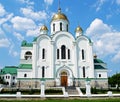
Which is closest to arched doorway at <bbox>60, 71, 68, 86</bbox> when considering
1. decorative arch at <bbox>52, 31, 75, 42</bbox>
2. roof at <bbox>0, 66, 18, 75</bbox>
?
decorative arch at <bbox>52, 31, 75, 42</bbox>

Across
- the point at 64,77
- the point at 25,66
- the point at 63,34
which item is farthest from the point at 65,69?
the point at 25,66

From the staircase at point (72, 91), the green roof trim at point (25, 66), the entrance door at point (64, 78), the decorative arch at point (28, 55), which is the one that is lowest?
the staircase at point (72, 91)

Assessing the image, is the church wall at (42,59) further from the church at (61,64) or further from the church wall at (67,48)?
the church wall at (67,48)

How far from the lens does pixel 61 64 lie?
131 feet

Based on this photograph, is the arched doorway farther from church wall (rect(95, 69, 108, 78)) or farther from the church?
church wall (rect(95, 69, 108, 78))

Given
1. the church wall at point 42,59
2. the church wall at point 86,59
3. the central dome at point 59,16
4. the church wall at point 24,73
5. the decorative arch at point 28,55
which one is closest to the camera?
the church wall at point 24,73

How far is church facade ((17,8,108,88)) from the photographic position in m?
39.1

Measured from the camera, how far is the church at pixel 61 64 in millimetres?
39094

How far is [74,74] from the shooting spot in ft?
131

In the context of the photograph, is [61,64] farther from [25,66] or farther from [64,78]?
[25,66]

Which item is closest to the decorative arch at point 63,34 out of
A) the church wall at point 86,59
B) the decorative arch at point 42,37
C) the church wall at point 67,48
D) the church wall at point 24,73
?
the church wall at point 67,48

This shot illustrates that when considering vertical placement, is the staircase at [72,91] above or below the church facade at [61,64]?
below

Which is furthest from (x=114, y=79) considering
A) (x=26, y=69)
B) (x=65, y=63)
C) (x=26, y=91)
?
(x=26, y=91)

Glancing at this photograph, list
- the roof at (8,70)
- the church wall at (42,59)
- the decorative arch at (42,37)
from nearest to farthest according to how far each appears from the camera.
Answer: the church wall at (42,59) < the decorative arch at (42,37) < the roof at (8,70)
